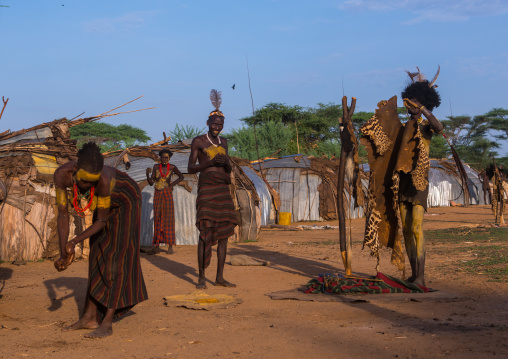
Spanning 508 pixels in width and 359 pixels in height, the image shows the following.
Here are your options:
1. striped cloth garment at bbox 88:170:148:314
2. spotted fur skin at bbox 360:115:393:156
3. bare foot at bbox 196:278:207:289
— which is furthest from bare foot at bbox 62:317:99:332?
spotted fur skin at bbox 360:115:393:156

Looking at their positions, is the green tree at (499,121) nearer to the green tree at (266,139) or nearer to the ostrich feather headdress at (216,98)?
the green tree at (266,139)

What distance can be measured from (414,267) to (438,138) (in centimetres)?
4174

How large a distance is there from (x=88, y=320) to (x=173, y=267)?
422 centimetres

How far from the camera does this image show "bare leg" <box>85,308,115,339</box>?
14.3 ft

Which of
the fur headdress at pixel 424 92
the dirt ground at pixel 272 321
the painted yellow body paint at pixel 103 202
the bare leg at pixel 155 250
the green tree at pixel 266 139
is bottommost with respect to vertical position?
the dirt ground at pixel 272 321

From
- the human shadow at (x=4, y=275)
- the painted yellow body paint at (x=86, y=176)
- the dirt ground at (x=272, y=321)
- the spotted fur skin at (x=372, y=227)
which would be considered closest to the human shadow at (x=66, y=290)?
the dirt ground at (x=272, y=321)

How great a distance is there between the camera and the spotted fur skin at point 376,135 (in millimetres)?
6105

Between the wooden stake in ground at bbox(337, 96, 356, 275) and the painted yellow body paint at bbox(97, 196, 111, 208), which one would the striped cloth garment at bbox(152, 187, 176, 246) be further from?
the painted yellow body paint at bbox(97, 196, 111, 208)

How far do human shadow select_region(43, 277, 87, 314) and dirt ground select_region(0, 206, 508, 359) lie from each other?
0.01 m

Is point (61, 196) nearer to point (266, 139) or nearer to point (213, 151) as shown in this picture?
point (213, 151)

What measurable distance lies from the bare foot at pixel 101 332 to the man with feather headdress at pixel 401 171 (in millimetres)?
2938

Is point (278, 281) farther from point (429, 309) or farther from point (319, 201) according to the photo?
point (319, 201)

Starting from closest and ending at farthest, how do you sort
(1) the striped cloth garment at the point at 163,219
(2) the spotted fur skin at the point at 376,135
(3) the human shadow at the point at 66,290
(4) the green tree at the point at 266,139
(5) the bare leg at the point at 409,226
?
(3) the human shadow at the point at 66,290, (2) the spotted fur skin at the point at 376,135, (5) the bare leg at the point at 409,226, (1) the striped cloth garment at the point at 163,219, (4) the green tree at the point at 266,139

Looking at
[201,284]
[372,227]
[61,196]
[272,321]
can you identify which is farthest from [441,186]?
[61,196]
